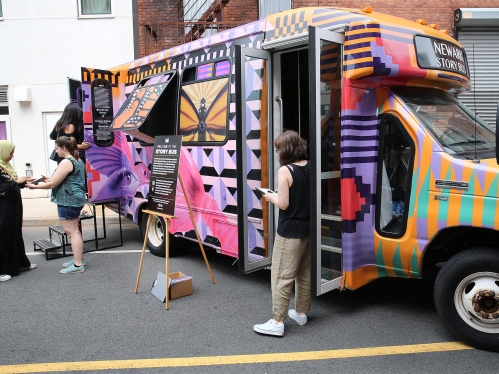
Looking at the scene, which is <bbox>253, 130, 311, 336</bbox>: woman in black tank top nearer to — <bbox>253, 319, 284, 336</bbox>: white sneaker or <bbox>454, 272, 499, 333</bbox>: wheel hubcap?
<bbox>253, 319, 284, 336</bbox>: white sneaker

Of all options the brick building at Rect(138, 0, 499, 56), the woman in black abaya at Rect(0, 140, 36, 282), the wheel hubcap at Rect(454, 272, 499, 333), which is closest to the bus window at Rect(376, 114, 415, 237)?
the wheel hubcap at Rect(454, 272, 499, 333)

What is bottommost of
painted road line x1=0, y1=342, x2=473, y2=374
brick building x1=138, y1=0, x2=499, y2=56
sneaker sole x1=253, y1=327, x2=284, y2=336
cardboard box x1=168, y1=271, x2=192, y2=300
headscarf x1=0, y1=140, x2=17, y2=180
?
painted road line x1=0, y1=342, x2=473, y2=374

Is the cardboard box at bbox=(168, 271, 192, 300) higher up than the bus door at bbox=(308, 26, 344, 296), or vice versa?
the bus door at bbox=(308, 26, 344, 296)

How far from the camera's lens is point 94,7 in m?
13.2

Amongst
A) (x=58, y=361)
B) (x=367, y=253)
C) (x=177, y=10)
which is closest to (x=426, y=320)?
(x=367, y=253)

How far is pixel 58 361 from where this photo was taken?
381 centimetres

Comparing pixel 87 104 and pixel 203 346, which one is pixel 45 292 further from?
pixel 87 104

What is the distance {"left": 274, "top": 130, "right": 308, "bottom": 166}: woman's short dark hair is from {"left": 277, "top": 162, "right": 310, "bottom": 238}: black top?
7cm

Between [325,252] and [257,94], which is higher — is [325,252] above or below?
below

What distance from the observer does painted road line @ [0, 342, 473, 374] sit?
12.1ft

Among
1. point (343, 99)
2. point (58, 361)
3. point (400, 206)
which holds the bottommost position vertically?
point (58, 361)

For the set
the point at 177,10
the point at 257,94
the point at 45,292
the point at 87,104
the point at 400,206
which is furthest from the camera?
the point at 177,10

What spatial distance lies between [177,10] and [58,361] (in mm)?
10736

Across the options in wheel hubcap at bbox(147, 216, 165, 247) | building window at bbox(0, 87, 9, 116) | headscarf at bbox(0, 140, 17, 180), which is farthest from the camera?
building window at bbox(0, 87, 9, 116)
